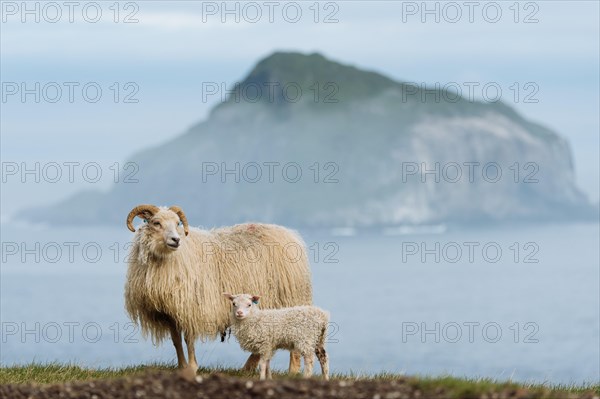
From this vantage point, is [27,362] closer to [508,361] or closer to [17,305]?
[508,361]

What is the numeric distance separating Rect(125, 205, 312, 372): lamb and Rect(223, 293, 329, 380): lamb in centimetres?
150

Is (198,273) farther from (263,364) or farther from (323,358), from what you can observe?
(323,358)

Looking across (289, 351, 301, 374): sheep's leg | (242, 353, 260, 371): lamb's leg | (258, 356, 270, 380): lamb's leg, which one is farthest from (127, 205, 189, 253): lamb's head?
(289, 351, 301, 374): sheep's leg

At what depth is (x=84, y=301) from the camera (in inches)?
4963

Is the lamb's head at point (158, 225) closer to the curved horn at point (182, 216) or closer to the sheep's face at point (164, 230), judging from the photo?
the sheep's face at point (164, 230)

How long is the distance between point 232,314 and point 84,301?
112 m

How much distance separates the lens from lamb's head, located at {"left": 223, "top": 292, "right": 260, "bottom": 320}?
52.3ft

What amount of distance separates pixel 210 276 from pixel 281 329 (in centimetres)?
232

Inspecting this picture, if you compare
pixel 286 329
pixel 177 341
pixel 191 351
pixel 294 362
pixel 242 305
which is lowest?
pixel 294 362

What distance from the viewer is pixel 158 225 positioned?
17.0m

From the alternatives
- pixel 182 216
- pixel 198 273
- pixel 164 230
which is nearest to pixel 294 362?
pixel 198 273

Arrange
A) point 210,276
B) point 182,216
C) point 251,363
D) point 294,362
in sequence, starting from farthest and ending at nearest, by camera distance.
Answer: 1. point 294,362
2. point 251,363
3. point 210,276
4. point 182,216

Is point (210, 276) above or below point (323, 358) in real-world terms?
above

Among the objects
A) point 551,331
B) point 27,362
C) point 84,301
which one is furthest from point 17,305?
point 27,362
